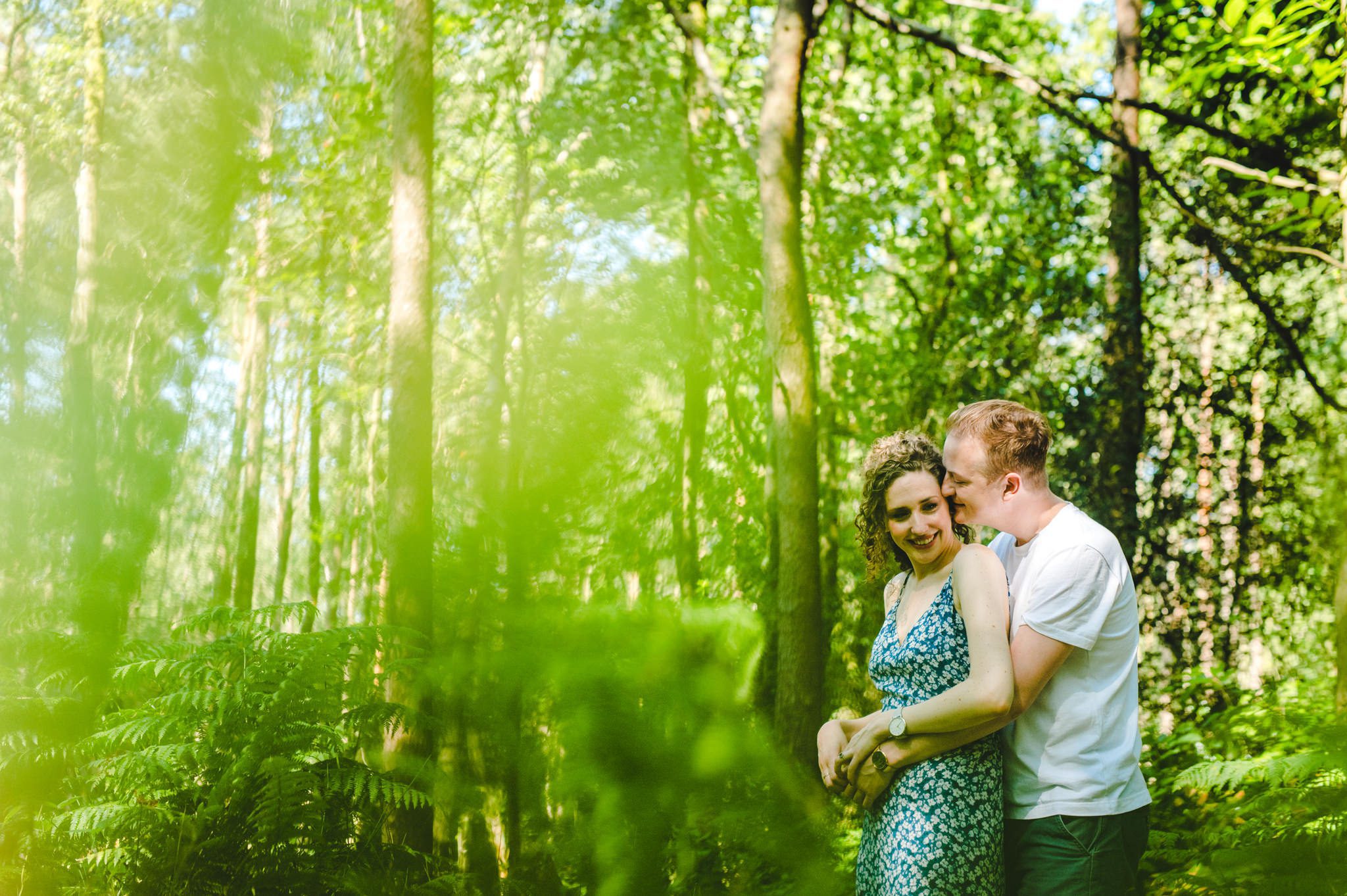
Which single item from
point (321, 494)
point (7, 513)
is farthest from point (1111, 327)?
point (321, 494)

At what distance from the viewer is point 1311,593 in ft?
19.6

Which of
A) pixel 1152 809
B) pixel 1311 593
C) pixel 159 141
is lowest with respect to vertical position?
pixel 1152 809

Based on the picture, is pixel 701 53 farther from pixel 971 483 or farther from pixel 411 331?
pixel 971 483

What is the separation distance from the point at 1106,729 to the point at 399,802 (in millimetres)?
2506

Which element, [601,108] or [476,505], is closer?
[476,505]

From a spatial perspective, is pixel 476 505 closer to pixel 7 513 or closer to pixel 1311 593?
pixel 7 513

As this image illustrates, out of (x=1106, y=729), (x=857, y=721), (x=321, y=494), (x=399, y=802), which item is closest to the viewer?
(x=1106, y=729)

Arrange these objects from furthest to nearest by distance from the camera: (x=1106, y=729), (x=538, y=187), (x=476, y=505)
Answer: (x=538, y=187), (x=476, y=505), (x=1106, y=729)

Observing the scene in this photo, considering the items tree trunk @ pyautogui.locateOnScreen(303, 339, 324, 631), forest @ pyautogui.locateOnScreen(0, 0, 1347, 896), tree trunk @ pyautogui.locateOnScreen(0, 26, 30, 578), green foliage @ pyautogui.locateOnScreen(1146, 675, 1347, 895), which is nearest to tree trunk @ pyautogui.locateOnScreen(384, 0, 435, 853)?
forest @ pyautogui.locateOnScreen(0, 0, 1347, 896)

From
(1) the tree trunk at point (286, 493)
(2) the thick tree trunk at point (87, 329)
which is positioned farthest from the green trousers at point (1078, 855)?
(1) the tree trunk at point (286, 493)

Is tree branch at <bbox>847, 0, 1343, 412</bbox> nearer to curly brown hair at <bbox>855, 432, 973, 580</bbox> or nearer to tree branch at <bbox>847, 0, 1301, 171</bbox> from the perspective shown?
tree branch at <bbox>847, 0, 1301, 171</bbox>

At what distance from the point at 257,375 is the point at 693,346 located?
6.70 m

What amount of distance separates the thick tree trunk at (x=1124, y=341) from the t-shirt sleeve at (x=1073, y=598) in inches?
179

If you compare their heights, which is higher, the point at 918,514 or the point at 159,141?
the point at 159,141
